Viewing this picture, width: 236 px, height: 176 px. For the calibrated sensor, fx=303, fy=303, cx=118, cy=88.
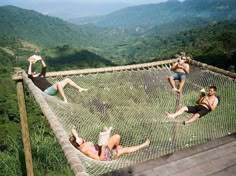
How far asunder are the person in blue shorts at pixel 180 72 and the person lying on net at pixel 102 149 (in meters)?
1.40

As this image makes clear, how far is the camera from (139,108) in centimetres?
328

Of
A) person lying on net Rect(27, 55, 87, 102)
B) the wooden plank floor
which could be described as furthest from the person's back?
the wooden plank floor

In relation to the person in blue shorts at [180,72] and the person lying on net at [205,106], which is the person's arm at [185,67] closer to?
the person in blue shorts at [180,72]

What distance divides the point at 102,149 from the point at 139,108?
123cm

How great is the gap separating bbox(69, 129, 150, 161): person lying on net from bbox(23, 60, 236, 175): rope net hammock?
0.25 feet

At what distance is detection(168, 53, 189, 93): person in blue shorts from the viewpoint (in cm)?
363

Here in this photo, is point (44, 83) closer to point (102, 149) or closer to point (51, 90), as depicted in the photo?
point (51, 90)

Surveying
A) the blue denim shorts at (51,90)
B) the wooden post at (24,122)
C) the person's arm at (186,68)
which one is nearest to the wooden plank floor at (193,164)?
the wooden post at (24,122)

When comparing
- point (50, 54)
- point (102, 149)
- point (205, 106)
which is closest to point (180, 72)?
point (205, 106)

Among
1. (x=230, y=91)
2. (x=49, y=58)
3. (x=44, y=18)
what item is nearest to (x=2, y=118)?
(x=230, y=91)

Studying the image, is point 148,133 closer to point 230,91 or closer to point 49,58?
point 230,91

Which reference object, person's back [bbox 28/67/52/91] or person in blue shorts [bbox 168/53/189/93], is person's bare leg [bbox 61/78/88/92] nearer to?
person's back [bbox 28/67/52/91]

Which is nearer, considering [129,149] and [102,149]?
[102,149]

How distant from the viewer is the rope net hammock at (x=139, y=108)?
7.90 ft
